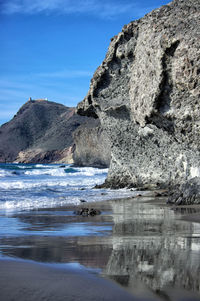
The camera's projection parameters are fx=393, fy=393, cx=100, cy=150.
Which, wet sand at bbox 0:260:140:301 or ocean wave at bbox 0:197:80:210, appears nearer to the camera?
wet sand at bbox 0:260:140:301

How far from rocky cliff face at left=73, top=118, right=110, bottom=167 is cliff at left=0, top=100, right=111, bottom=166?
46.9m

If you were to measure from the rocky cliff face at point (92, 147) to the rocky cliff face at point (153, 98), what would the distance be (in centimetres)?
3976

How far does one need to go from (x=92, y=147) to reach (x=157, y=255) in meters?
59.0

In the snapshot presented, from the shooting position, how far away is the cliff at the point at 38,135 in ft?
412

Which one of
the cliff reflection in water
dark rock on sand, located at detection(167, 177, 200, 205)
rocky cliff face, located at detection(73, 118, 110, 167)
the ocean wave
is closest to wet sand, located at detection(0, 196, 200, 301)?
the cliff reflection in water

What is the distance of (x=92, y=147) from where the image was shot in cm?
6272

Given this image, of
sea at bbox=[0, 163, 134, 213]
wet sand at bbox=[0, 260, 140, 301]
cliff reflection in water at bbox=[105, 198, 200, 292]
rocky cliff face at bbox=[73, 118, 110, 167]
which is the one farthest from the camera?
rocky cliff face at bbox=[73, 118, 110, 167]

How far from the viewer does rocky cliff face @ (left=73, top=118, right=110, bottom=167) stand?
5944 centimetres

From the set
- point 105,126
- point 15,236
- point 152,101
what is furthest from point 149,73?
point 15,236

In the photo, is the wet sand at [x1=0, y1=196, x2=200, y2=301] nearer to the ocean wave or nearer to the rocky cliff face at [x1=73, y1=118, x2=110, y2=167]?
the ocean wave

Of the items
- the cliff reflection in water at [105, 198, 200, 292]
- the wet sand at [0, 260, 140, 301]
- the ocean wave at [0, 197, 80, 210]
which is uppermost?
the ocean wave at [0, 197, 80, 210]

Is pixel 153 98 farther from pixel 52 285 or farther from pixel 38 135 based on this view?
pixel 38 135

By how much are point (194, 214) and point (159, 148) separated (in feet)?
26.5

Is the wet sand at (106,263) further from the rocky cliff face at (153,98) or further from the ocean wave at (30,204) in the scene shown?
the rocky cliff face at (153,98)
